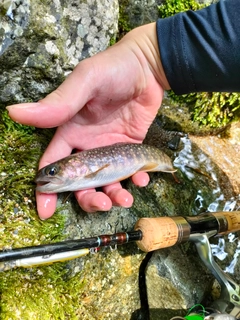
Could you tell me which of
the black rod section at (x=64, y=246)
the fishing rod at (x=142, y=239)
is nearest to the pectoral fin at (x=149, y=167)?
the fishing rod at (x=142, y=239)

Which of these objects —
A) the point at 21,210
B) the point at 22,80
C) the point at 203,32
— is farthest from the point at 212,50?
the point at 21,210

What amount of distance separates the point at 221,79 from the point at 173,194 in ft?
2.95

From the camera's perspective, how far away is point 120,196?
7.05 feet

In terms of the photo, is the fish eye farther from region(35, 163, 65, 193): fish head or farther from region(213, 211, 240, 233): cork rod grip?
region(213, 211, 240, 233): cork rod grip

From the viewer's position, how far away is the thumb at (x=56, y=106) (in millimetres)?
1702

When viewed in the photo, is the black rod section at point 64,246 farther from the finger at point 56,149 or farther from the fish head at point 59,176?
the finger at point 56,149

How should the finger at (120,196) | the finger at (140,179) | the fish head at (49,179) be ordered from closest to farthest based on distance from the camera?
the fish head at (49,179), the finger at (120,196), the finger at (140,179)

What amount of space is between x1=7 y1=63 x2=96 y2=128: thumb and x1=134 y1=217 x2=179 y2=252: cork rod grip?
2.55 feet

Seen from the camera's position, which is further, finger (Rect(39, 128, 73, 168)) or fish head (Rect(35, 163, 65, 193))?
finger (Rect(39, 128, 73, 168))

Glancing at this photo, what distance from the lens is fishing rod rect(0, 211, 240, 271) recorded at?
5.44ft

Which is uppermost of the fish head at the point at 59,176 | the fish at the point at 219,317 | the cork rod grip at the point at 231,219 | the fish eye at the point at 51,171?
the fish eye at the point at 51,171

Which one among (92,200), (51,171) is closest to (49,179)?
(51,171)

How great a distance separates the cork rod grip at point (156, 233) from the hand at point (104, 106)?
0.17m

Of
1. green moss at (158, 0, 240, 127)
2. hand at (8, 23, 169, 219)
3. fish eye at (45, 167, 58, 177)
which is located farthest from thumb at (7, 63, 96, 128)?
green moss at (158, 0, 240, 127)
